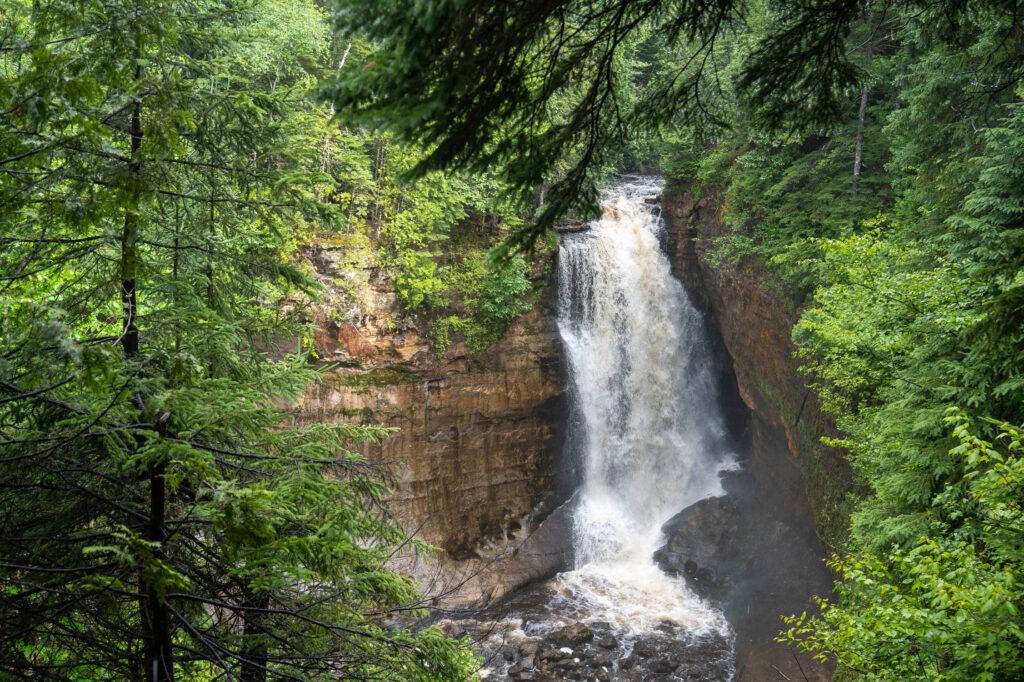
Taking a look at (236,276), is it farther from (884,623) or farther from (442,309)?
(442,309)

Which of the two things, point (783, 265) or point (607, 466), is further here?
point (607, 466)

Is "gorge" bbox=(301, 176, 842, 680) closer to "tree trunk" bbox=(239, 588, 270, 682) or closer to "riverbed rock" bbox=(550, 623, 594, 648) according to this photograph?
"riverbed rock" bbox=(550, 623, 594, 648)

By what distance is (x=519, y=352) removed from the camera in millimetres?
18406

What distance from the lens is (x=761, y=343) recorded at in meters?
16.3

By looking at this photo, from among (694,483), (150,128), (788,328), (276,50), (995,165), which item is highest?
(276,50)

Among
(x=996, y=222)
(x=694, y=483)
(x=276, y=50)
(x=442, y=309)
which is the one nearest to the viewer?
(x=996, y=222)

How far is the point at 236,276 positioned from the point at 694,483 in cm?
1739

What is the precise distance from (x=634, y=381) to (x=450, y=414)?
21.4 feet

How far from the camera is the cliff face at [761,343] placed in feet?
42.8

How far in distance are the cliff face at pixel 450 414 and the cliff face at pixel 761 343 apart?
5501 millimetres

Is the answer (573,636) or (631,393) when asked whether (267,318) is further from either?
(631,393)

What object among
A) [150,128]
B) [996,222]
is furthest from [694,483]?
[150,128]

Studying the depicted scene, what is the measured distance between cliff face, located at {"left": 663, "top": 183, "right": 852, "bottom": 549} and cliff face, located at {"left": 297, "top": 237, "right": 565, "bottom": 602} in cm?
550

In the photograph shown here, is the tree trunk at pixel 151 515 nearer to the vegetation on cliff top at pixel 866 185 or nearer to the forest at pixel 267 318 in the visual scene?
the forest at pixel 267 318
